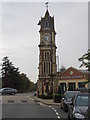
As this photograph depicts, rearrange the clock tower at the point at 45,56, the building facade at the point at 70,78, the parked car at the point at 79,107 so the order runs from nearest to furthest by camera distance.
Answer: the parked car at the point at 79,107 < the building facade at the point at 70,78 < the clock tower at the point at 45,56

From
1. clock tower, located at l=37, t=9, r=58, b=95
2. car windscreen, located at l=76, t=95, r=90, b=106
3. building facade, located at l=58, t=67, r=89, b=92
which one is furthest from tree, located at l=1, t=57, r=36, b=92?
car windscreen, located at l=76, t=95, r=90, b=106

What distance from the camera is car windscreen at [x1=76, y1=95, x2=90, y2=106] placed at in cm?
1402

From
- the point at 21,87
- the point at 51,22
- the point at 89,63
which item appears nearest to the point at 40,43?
the point at 51,22

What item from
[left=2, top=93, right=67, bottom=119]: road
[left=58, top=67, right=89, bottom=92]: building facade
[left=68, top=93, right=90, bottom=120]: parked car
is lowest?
[left=2, top=93, right=67, bottom=119]: road

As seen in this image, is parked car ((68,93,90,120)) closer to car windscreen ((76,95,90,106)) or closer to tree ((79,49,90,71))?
car windscreen ((76,95,90,106))

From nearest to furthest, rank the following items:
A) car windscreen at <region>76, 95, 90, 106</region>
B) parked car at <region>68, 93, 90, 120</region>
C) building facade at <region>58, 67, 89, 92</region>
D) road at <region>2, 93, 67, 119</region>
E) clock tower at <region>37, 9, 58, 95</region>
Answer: parked car at <region>68, 93, 90, 120</region>, car windscreen at <region>76, 95, 90, 106</region>, road at <region>2, 93, 67, 119</region>, building facade at <region>58, 67, 89, 92</region>, clock tower at <region>37, 9, 58, 95</region>

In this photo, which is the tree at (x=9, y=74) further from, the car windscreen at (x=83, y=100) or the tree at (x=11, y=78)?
the car windscreen at (x=83, y=100)

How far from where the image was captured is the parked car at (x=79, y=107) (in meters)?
12.3

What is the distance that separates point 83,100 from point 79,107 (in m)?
1.20

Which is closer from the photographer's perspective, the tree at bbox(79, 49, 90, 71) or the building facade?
the tree at bbox(79, 49, 90, 71)

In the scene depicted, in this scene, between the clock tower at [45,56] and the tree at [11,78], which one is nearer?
the clock tower at [45,56]

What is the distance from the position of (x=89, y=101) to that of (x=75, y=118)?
2.39 m

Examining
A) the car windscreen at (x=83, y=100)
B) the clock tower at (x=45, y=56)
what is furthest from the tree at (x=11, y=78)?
the car windscreen at (x=83, y=100)

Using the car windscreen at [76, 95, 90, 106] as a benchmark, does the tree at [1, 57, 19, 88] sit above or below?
above
